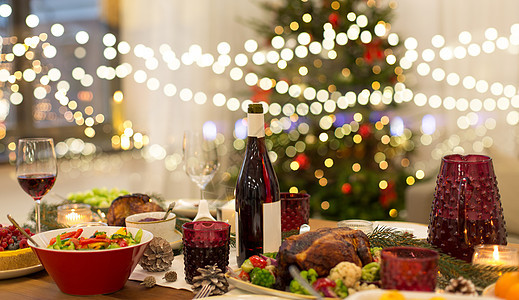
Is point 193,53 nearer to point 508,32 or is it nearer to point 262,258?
point 508,32

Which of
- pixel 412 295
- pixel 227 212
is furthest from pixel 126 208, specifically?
pixel 412 295

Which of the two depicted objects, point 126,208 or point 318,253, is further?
point 126,208

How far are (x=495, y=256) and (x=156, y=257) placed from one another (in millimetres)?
605

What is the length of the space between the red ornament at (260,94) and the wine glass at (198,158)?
206 cm

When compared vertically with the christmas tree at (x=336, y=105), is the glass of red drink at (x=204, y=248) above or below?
below

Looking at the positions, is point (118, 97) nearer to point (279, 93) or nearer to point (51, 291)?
point (279, 93)

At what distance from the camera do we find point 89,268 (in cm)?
98

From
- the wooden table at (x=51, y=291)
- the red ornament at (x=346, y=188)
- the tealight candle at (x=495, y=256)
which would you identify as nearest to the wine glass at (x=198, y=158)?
the wooden table at (x=51, y=291)

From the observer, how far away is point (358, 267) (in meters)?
0.90

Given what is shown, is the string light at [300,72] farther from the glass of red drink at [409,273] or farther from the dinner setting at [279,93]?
the glass of red drink at [409,273]

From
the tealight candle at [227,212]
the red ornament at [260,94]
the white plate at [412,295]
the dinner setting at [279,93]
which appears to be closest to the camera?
the white plate at [412,295]

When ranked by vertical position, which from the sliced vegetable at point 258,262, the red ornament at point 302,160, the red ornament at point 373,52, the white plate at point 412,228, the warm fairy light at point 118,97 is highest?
the red ornament at point 373,52

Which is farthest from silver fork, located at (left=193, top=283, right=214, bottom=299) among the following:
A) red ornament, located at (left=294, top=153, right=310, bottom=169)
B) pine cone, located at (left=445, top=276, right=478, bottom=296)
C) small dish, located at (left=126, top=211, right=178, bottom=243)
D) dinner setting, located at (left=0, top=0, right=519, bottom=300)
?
red ornament, located at (left=294, top=153, right=310, bottom=169)

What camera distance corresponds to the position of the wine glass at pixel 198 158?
142cm
